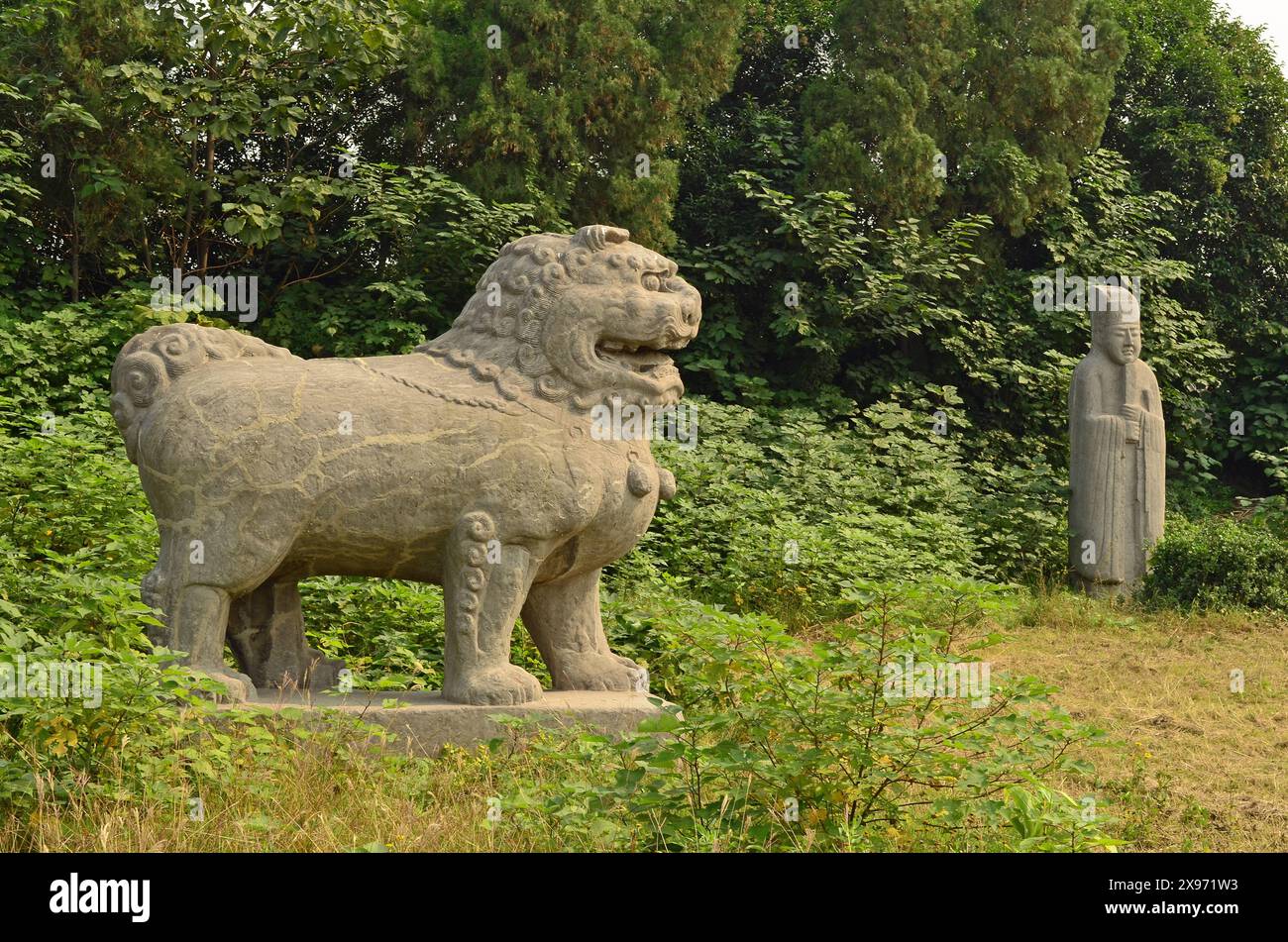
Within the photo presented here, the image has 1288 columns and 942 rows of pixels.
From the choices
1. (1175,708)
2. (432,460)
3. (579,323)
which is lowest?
(1175,708)

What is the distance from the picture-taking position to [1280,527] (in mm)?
11508

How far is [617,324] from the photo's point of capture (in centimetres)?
509

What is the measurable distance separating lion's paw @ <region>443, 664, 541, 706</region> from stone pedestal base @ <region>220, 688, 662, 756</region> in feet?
0.09

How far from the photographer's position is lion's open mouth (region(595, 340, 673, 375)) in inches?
204

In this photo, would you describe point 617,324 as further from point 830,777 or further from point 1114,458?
point 1114,458

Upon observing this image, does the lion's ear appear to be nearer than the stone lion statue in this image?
No

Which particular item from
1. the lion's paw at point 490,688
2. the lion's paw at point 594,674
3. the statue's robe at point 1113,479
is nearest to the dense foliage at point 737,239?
the lion's paw at point 490,688

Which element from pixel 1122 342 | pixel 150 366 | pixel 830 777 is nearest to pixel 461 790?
pixel 830 777

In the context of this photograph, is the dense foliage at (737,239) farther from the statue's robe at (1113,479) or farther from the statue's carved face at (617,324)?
the statue's carved face at (617,324)

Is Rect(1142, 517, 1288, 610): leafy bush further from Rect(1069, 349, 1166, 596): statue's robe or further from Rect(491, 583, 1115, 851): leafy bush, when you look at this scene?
Rect(491, 583, 1115, 851): leafy bush

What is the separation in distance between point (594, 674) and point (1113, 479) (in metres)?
6.80

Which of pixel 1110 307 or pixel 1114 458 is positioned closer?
pixel 1114 458

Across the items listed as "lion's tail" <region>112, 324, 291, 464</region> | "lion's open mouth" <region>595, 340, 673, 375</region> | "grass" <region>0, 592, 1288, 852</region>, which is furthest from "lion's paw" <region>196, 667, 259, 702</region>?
"lion's open mouth" <region>595, 340, 673, 375</region>

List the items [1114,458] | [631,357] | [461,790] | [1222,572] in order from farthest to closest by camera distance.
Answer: [1114,458] → [1222,572] → [631,357] → [461,790]
